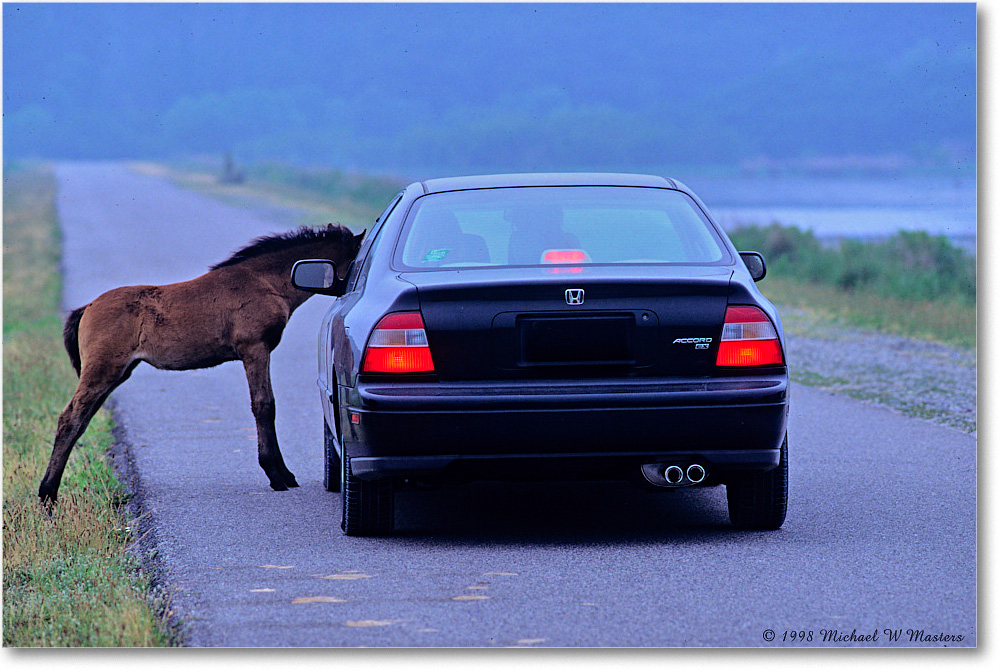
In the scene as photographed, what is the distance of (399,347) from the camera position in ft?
18.6

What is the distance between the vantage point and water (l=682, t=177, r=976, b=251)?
86.0 feet

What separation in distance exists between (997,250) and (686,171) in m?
57.0

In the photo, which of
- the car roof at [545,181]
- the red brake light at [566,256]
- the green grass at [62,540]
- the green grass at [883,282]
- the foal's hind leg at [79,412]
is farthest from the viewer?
the green grass at [883,282]

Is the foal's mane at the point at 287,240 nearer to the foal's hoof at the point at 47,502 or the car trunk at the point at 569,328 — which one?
the foal's hoof at the point at 47,502

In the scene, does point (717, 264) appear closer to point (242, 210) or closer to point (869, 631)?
point (869, 631)

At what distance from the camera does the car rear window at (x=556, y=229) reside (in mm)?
6164

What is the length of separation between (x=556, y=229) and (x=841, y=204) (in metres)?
50.4

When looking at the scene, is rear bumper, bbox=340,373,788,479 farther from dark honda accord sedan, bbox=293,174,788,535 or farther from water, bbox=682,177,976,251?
water, bbox=682,177,976,251

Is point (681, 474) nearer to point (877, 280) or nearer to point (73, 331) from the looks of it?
point (73, 331)

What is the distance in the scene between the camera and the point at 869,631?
15.7 feet

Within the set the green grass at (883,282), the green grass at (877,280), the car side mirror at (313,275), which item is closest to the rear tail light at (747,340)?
the car side mirror at (313,275)

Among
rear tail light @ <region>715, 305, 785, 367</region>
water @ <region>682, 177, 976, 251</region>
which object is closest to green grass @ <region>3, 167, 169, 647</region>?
rear tail light @ <region>715, 305, 785, 367</region>

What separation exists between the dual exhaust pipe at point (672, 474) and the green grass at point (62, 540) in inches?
78.5

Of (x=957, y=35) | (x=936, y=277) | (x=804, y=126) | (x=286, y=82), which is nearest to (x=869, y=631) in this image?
(x=957, y=35)
